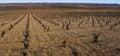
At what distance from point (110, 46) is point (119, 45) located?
2.29 ft

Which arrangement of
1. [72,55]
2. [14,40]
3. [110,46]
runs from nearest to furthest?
1. [72,55]
2. [110,46]
3. [14,40]

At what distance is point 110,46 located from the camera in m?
18.2

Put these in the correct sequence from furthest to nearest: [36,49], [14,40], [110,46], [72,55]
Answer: [14,40] → [110,46] → [36,49] → [72,55]

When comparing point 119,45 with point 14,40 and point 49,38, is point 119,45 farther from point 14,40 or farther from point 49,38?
point 14,40

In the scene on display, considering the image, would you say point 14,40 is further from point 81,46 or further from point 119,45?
point 119,45

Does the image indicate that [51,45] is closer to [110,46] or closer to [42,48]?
[42,48]

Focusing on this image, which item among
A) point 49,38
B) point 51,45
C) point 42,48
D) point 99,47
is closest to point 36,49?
point 42,48

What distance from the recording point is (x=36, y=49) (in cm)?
1700

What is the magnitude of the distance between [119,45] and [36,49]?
451cm

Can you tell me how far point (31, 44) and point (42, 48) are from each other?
1436 millimetres

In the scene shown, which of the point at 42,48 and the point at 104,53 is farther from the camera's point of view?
the point at 42,48

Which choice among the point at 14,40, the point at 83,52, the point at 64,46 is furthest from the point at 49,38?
the point at 83,52

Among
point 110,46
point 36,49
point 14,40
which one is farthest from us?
point 14,40

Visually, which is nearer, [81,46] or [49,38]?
[81,46]
